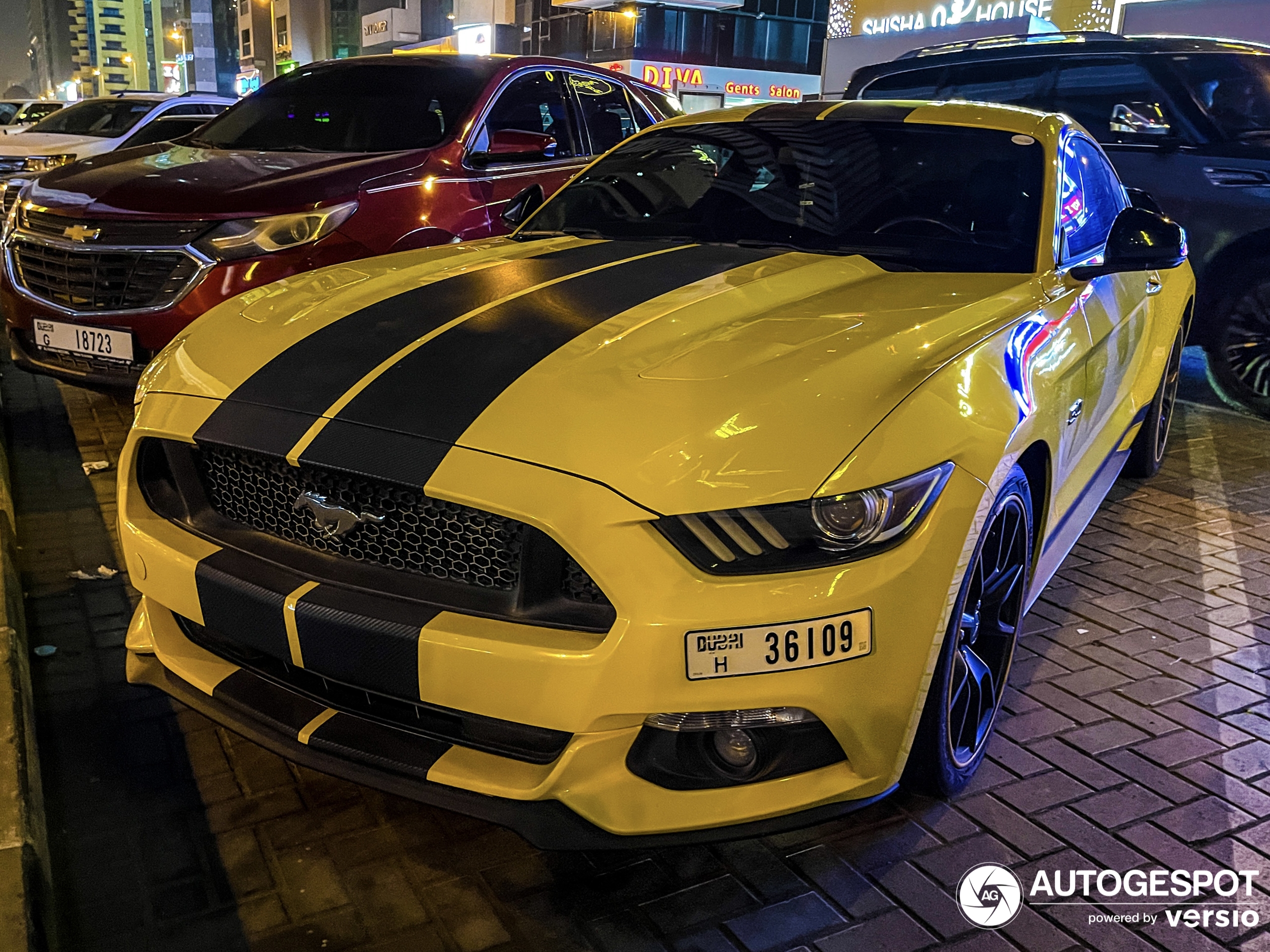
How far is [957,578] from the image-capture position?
212 centimetres

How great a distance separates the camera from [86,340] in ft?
15.0

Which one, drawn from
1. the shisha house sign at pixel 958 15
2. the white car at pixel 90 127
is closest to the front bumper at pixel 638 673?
the white car at pixel 90 127

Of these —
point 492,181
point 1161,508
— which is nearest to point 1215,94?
point 1161,508

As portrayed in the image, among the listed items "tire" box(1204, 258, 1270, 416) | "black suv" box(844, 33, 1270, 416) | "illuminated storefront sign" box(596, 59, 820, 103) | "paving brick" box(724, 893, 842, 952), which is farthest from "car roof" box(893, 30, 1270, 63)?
"illuminated storefront sign" box(596, 59, 820, 103)

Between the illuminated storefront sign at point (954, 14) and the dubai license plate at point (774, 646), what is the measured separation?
38.0 ft

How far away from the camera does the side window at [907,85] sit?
7227 mm

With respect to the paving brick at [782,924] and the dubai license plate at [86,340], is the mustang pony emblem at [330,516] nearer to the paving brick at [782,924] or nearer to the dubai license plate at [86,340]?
the paving brick at [782,924]

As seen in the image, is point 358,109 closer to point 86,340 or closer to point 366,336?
point 86,340

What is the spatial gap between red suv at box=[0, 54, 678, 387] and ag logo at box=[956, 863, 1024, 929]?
9.21 ft

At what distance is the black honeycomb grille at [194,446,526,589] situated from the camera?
2.04 meters

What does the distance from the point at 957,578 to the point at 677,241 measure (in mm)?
1574

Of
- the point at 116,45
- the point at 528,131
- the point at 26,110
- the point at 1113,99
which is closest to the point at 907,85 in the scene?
the point at 1113,99

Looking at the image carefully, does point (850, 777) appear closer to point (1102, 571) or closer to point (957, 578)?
point (957, 578)

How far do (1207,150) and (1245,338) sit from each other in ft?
3.36
